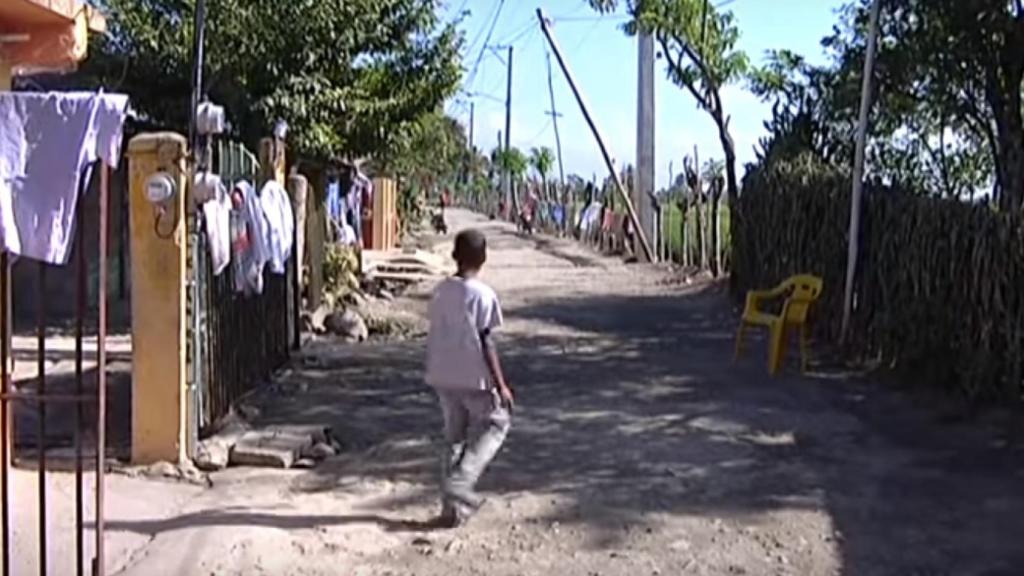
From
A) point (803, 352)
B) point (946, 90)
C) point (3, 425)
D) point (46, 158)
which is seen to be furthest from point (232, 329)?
point (946, 90)

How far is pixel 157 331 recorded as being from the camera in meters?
8.12

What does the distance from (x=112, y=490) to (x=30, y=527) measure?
29.1 inches

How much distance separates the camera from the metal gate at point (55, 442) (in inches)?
196

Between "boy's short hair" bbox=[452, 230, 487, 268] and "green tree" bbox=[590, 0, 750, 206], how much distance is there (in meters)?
14.8

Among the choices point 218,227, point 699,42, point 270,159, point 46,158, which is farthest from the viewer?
point 699,42

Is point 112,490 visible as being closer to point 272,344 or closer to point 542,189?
point 272,344

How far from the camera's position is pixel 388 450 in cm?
887

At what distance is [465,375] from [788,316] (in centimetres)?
623

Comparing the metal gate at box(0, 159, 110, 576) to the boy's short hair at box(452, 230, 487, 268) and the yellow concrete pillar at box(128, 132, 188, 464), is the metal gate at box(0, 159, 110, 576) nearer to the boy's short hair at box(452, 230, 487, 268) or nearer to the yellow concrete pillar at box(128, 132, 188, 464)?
the yellow concrete pillar at box(128, 132, 188, 464)

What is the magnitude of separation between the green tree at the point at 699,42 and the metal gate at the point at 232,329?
10872 millimetres

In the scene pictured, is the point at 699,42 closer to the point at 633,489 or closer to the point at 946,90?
the point at 946,90

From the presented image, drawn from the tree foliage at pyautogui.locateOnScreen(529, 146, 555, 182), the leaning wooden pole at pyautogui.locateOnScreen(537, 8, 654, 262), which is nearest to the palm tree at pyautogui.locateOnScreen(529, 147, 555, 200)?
the tree foliage at pyautogui.locateOnScreen(529, 146, 555, 182)

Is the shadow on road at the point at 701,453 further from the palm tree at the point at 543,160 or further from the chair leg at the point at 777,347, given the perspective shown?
the palm tree at the point at 543,160

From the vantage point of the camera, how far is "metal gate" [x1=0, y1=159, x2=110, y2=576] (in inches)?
196
